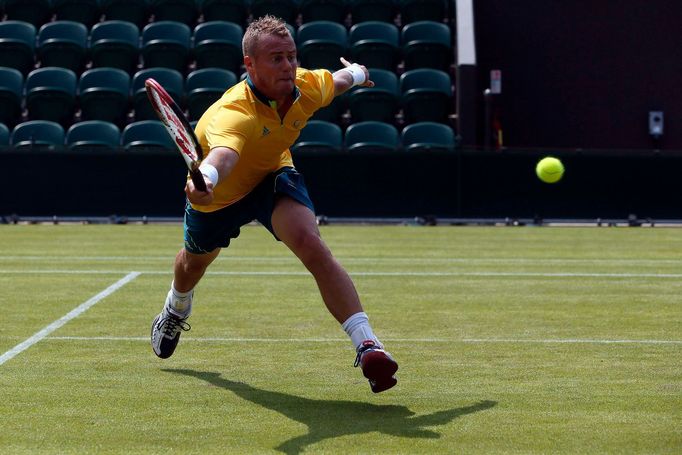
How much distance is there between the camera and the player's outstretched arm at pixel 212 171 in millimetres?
4773

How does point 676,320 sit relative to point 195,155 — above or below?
below

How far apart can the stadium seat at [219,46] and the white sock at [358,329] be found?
1435 cm

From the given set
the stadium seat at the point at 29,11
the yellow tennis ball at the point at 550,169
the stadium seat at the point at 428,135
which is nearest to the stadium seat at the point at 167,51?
the stadium seat at the point at 29,11

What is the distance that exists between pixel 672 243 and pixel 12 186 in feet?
28.8

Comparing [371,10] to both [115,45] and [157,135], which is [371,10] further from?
[157,135]

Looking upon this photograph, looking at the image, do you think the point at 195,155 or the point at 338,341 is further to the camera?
the point at 338,341

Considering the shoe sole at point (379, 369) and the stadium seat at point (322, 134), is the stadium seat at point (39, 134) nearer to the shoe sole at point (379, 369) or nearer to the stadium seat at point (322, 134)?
the stadium seat at point (322, 134)

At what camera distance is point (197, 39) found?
66.4ft

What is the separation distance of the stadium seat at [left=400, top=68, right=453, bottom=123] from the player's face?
12.9 metres

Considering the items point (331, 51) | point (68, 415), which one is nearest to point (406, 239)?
point (331, 51)

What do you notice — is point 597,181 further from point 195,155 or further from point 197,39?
point 195,155

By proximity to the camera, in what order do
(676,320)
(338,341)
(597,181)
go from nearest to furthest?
(338,341) → (676,320) → (597,181)

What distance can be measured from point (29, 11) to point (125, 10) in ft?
5.42

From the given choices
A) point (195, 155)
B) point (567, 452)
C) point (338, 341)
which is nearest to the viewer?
point (567, 452)
